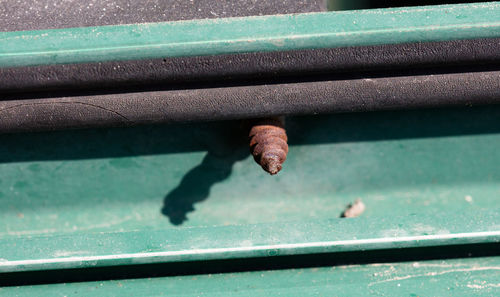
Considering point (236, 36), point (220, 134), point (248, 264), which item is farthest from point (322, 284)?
point (236, 36)

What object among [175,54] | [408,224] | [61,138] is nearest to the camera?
[175,54]

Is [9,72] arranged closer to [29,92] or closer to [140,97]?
[29,92]

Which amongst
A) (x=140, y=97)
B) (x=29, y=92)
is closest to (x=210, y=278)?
(x=140, y=97)

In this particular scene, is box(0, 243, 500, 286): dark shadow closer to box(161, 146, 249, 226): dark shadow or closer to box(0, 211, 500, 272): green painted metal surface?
box(0, 211, 500, 272): green painted metal surface

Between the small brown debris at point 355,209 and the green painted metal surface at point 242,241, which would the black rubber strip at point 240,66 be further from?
the small brown debris at point 355,209

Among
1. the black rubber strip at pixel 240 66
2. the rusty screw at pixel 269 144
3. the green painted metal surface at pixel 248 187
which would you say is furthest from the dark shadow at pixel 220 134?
the black rubber strip at pixel 240 66
